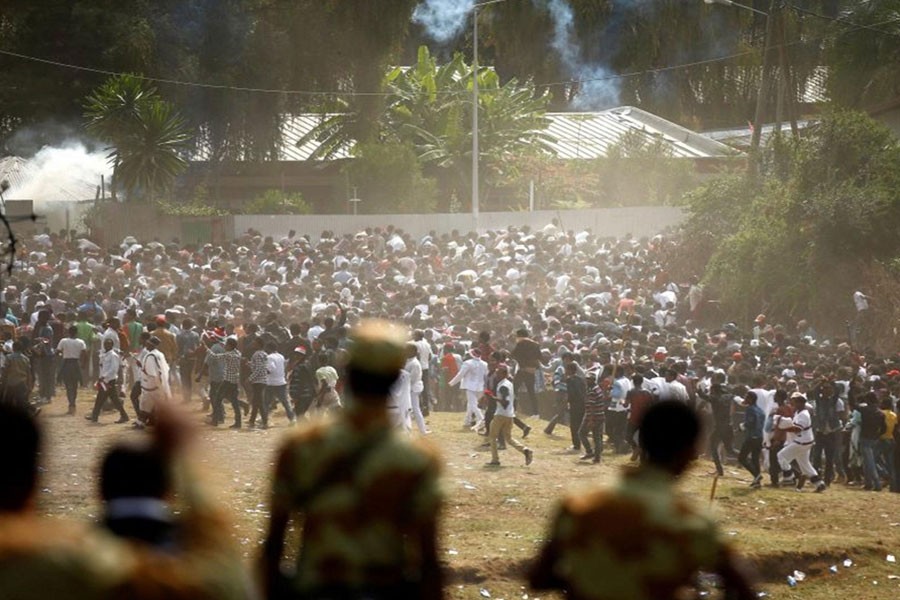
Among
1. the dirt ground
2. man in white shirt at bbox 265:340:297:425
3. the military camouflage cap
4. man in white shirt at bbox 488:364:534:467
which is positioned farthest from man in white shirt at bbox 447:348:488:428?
the military camouflage cap

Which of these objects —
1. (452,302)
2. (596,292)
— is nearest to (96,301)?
(452,302)

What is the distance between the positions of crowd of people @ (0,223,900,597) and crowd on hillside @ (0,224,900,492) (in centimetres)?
4

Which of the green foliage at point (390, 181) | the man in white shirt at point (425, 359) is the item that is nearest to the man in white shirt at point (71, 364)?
the man in white shirt at point (425, 359)

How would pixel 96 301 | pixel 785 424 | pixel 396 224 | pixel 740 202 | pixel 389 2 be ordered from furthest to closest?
pixel 389 2, pixel 396 224, pixel 740 202, pixel 96 301, pixel 785 424

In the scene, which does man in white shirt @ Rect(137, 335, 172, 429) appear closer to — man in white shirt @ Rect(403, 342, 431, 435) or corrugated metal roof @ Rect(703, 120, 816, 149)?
man in white shirt @ Rect(403, 342, 431, 435)

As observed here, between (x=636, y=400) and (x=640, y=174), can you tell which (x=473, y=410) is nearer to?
(x=636, y=400)

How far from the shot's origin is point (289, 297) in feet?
93.6

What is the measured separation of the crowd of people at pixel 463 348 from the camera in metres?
18.3

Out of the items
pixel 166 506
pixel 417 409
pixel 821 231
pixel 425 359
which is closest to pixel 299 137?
pixel 821 231

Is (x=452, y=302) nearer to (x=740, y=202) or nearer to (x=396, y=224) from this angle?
(x=740, y=202)

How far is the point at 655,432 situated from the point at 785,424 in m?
13.1

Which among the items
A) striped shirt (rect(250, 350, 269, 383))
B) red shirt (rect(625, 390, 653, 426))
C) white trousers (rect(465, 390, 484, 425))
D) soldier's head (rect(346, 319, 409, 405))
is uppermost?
soldier's head (rect(346, 319, 409, 405))

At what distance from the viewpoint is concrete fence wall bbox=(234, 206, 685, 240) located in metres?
39.5

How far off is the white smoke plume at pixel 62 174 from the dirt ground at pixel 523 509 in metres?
25.7
